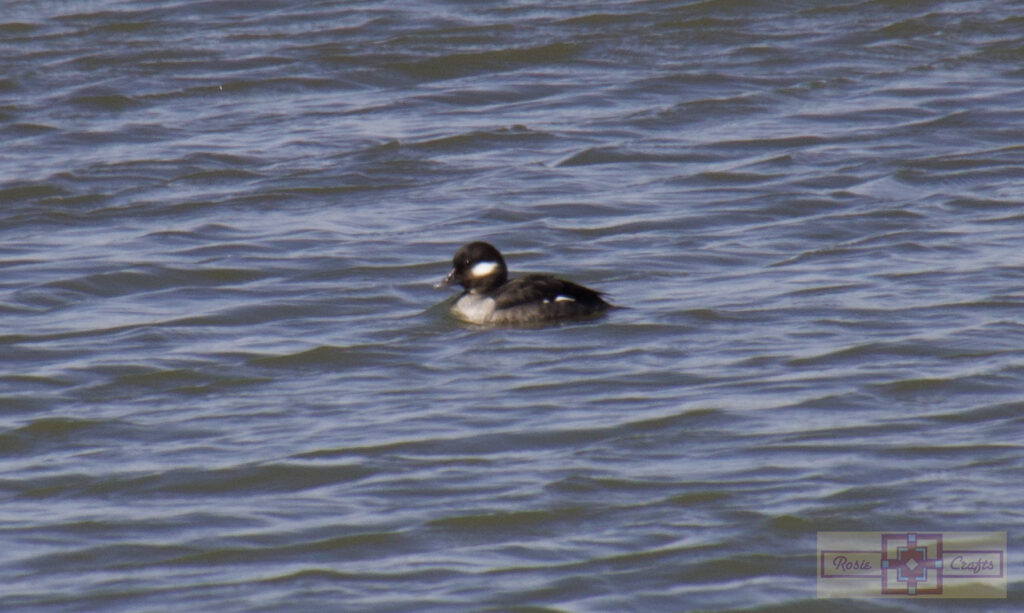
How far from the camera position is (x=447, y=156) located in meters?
15.4

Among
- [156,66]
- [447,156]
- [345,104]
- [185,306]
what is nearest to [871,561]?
[185,306]

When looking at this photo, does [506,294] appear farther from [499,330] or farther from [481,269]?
[481,269]

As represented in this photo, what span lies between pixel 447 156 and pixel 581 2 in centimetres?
563

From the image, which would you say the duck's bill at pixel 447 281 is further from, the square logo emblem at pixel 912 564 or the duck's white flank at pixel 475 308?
the square logo emblem at pixel 912 564

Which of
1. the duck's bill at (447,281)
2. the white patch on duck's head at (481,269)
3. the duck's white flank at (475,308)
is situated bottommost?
the duck's white flank at (475,308)

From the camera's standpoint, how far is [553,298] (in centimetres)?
1055

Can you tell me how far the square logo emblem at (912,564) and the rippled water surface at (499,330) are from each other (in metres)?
0.07

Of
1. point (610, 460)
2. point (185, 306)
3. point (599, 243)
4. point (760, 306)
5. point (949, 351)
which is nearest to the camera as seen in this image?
point (610, 460)

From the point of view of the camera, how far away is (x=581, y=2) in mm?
20484

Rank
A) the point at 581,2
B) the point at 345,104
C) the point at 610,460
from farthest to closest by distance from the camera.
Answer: the point at 581,2
the point at 345,104
the point at 610,460

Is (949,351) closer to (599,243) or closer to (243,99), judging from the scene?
(599,243)

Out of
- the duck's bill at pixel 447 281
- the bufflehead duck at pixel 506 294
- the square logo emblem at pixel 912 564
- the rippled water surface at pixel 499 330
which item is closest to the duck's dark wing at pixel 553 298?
the bufflehead duck at pixel 506 294

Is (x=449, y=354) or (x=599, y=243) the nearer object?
(x=449, y=354)

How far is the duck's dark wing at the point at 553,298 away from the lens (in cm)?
1052
